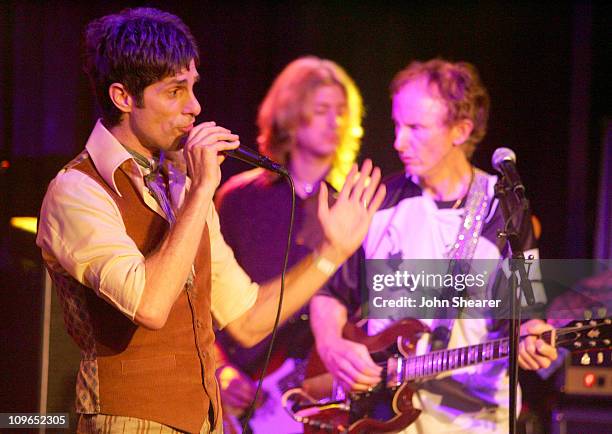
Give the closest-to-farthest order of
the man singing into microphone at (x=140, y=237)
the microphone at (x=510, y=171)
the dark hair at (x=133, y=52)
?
1. the man singing into microphone at (x=140, y=237)
2. the dark hair at (x=133, y=52)
3. the microphone at (x=510, y=171)

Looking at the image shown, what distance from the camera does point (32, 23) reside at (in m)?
3.67

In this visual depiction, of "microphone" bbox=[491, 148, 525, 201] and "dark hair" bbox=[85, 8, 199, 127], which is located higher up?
"dark hair" bbox=[85, 8, 199, 127]

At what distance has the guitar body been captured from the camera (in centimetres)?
332

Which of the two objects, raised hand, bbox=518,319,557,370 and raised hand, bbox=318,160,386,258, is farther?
raised hand, bbox=518,319,557,370

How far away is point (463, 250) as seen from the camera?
3.32 meters

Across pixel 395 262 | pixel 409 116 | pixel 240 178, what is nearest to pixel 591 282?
pixel 395 262

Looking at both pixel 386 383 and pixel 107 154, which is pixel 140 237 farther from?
pixel 386 383

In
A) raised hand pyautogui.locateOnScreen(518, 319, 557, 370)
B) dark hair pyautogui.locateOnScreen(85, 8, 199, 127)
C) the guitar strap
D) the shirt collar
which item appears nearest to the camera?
the shirt collar

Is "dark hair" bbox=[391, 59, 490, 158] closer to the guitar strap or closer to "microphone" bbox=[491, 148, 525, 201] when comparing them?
the guitar strap

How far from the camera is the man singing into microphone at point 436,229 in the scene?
3.33 metres

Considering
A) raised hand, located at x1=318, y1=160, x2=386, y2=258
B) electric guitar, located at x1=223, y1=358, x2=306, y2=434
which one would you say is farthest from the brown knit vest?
electric guitar, located at x1=223, y1=358, x2=306, y2=434

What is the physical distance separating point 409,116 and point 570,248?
36.7 inches

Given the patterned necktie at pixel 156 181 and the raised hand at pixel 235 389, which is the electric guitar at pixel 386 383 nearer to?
A: the raised hand at pixel 235 389

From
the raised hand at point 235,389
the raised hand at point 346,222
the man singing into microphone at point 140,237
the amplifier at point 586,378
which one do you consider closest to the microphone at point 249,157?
the man singing into microphone at point 140,237
